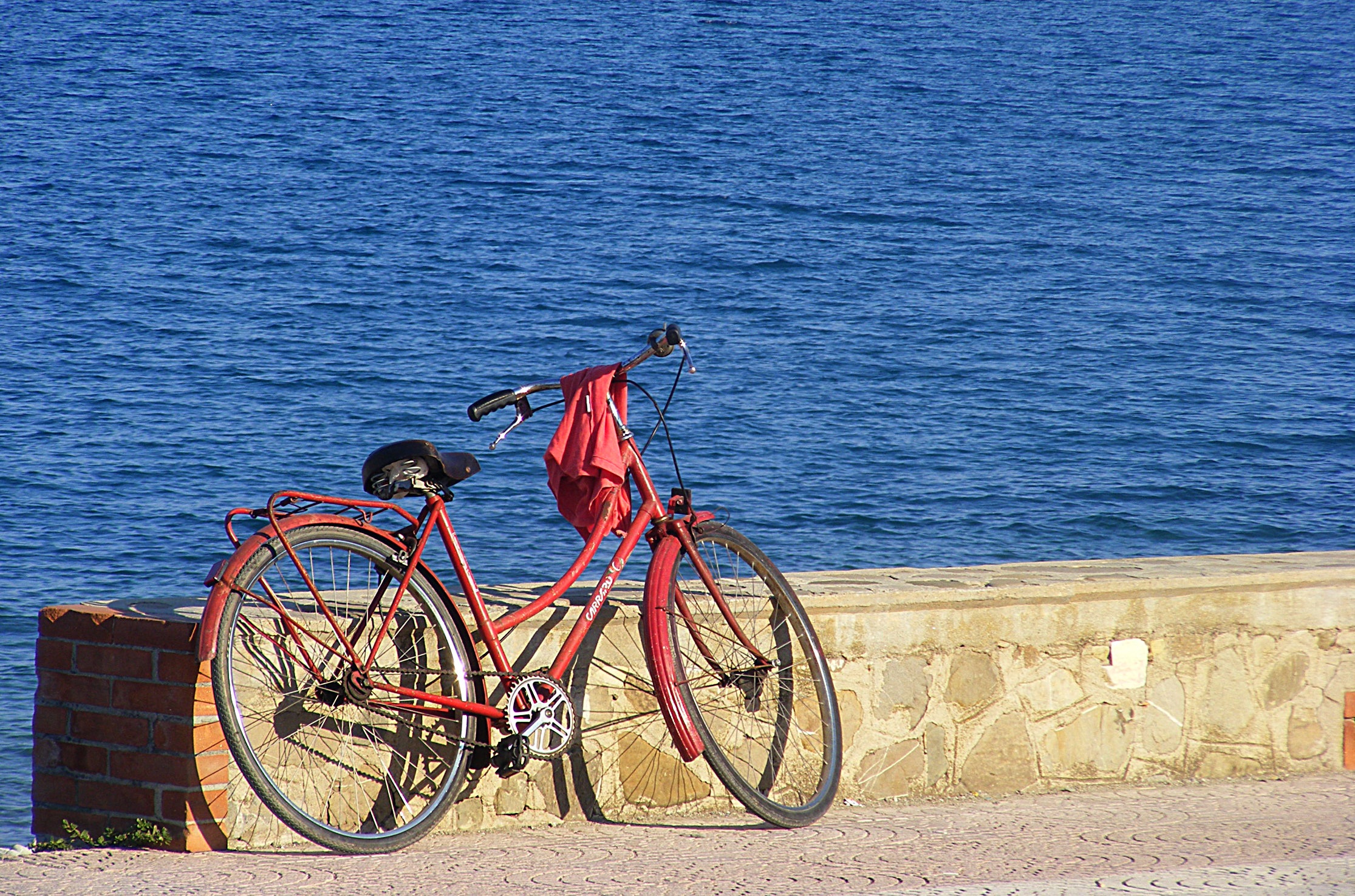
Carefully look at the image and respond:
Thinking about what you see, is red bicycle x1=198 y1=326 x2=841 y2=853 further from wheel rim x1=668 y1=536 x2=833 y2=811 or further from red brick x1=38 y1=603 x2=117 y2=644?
red brick x1=38 y1=603 x2=117 y2=644

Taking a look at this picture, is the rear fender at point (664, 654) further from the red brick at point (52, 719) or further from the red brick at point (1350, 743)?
the red brick at point (1350, 743)

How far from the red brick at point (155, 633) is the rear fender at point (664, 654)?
1146 millimetres

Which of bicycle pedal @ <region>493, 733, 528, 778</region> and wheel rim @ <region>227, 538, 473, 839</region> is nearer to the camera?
wheel rim @ <region>227, 538, 473, 839</region>

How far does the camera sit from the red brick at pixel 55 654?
3.44 meters

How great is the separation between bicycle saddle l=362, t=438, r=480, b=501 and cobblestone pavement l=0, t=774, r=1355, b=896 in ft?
3.01

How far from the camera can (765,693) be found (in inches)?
153

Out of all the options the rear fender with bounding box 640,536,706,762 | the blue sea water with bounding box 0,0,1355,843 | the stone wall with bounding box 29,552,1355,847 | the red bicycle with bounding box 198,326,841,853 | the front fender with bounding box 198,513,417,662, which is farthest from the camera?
the blue sea water with bounding box 0,0,1355,843

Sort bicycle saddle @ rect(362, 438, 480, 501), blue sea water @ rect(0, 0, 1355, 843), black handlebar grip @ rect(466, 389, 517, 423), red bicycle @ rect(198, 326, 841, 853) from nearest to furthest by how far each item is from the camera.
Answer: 1. red bicycle @ rect(198, 326, 841, 853)
2. bicycle saddle @ rect(362, 438, 480, 501)
3. black handlebar grip @ rect(466, 389, 517, 423)
4. blue sea water @ rect(0, 0, 1355, 843)

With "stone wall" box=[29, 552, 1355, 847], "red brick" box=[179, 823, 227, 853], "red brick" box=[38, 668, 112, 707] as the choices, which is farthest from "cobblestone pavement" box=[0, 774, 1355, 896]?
Result: "red brick" box=[38, 668, 112, 707]

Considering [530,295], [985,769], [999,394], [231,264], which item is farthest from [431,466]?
[231,264]

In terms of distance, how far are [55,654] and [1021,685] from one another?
275cm

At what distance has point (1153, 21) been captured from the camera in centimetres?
4750

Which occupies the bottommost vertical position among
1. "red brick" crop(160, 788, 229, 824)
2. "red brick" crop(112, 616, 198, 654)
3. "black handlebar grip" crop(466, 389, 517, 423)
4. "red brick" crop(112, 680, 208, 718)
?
"red brick" crop(160, 788, 229, 824)

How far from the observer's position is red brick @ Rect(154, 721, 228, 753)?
3.29 m
